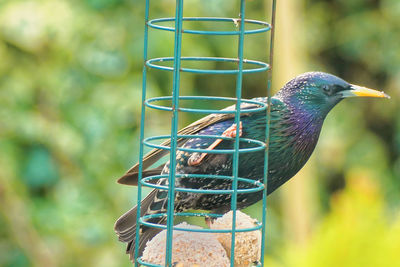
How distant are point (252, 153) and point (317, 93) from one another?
37 cm

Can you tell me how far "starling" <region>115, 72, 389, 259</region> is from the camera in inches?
110

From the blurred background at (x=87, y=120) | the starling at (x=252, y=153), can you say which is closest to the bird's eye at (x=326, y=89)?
the starling at (x=252, y=153)

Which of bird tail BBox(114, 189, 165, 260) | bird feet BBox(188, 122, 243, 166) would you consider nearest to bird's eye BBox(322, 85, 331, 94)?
bird feet BBox(188, 122, 243, 166)

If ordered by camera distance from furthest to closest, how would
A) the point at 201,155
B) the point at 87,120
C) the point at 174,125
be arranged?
the point at 87,120 → the point at 201,155 → the point at 174,125

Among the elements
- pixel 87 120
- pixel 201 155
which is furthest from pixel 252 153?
pixel 87 120

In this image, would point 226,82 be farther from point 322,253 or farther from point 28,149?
point 322,253

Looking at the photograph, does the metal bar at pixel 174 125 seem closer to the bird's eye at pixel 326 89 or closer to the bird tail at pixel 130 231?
the bird tail at pixel 130 231

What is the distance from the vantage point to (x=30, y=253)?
4938 mm

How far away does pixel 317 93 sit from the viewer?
2932 mm

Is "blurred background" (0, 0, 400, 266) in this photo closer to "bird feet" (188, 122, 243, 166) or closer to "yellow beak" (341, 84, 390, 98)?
"yellow beak" (341, 84, 390, 98)

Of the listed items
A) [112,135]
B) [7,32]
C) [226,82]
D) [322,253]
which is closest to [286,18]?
[226,82]

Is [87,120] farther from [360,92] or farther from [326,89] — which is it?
[360,92]

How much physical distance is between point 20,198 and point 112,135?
0.72m

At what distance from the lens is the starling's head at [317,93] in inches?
114
